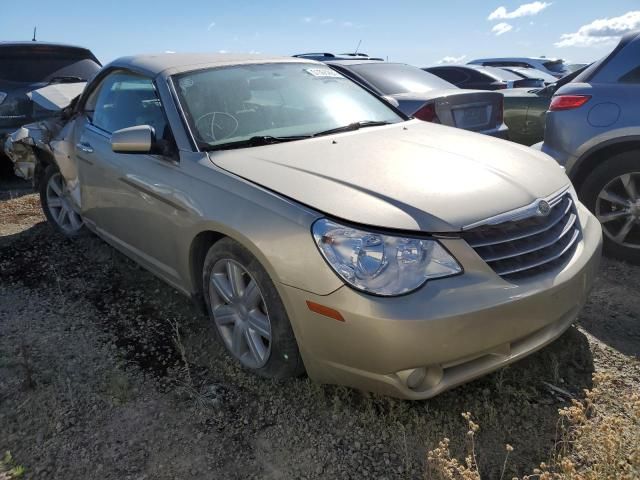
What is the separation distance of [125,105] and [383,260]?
2.45m

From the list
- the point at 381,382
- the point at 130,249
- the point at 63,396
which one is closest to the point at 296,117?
the point at 130,249

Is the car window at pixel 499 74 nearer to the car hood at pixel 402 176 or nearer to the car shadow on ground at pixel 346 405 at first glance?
the car hood at pixel 402 176

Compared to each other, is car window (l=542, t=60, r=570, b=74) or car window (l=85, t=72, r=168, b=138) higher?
car window (l=542, t=60, r=570, b=74)

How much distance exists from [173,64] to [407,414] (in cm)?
245

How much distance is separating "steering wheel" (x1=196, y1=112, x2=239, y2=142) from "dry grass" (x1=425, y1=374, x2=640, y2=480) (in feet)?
6.15

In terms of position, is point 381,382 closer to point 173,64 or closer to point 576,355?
point 576,355

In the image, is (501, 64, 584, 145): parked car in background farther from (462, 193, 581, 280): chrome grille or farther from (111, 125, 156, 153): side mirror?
(111, 125, 156, 153): side mirror

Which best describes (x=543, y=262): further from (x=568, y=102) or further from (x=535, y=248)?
(x=568, y=102)

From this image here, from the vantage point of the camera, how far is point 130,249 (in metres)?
3.54

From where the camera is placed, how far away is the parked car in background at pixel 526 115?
6566 millimetres

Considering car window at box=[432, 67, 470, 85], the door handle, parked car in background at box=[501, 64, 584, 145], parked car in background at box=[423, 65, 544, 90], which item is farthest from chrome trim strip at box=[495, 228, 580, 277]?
car window at box=[432, 67, 470, 85]

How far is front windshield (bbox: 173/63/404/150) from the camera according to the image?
2.96 meters

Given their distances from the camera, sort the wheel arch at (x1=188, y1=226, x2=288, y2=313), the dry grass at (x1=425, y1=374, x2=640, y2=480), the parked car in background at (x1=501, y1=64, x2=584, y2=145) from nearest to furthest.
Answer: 1. the dry grass at (x1=425, y1=374, x2=640, y2=480)
2. the wheel arch at (x1=188, y1=226, x2=288, y2=313)
3. the parked car in background at (x1=501, y1=64, x2=584, y2=145)

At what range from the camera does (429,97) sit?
5.20 metres
